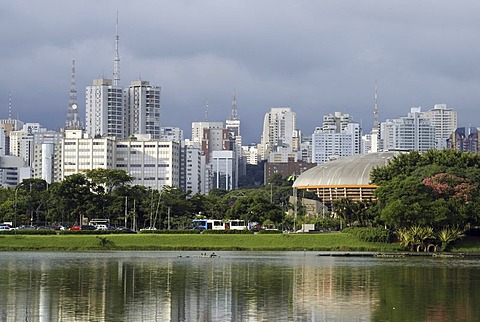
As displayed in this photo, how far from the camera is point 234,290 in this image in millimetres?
46625

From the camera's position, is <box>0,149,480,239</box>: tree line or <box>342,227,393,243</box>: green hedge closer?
<box>0,149,480,239</box>: tree line

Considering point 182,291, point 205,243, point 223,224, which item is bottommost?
point 205,243

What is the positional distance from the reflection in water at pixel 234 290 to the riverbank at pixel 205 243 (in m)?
19.8

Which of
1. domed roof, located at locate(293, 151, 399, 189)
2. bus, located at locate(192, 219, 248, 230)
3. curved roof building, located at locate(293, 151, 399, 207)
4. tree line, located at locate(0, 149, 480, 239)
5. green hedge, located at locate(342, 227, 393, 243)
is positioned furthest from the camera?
domed roof, located at locate(293, 151, 399, 189)

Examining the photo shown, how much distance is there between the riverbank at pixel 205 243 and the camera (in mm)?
91000

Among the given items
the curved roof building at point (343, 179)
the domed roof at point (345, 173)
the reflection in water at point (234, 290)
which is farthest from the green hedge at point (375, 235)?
the domed roof at point (345, 173)

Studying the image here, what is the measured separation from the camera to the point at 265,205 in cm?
11775

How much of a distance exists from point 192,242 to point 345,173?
240 feet

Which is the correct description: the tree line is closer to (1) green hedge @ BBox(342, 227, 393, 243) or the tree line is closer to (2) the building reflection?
(1) green hedge @ BBox(342, 227, 393, 243)

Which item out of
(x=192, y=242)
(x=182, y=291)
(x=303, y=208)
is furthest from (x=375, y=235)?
(x=303, y=208)

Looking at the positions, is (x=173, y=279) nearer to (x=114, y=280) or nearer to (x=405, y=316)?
(x=114, y=280)

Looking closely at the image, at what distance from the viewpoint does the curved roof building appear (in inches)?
6250

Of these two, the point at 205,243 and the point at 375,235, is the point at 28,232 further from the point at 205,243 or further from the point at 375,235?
the point at 375,235

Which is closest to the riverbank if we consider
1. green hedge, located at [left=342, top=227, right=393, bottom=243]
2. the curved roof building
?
green hedge, located at [left=342, top=227, right=393, bottom=243]
